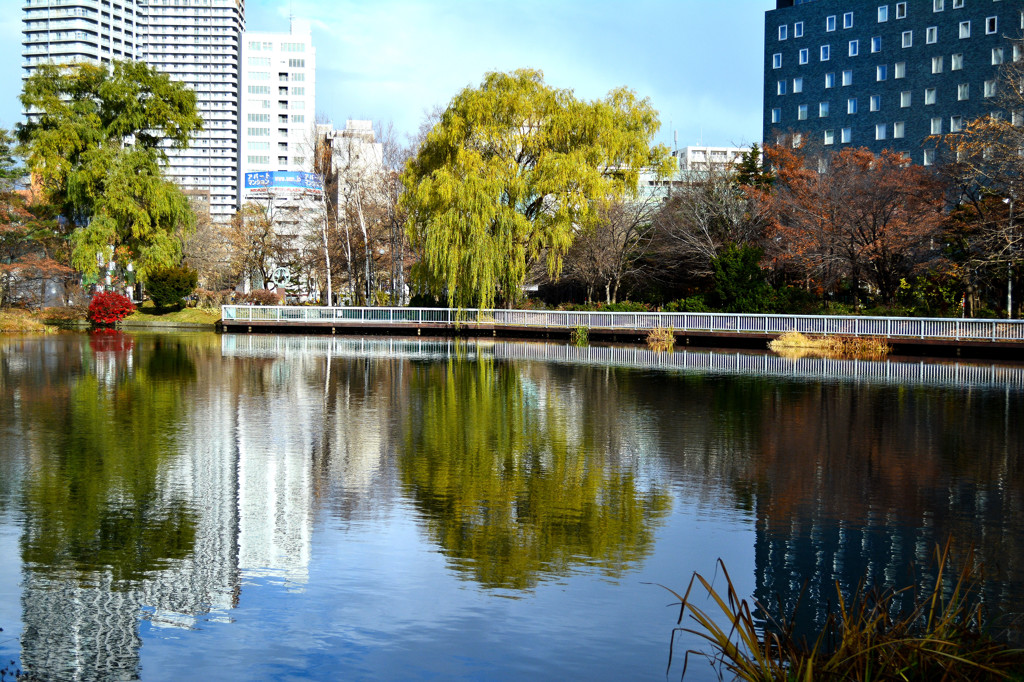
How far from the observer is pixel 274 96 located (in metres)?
132

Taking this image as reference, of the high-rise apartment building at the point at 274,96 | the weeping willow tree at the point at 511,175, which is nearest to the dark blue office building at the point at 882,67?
the weeping willow tree at the point at 511,175

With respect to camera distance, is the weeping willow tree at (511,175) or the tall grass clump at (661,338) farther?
the weeping willow tree at (511,175)

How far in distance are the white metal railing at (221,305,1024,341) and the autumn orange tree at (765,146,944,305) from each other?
4094 mm

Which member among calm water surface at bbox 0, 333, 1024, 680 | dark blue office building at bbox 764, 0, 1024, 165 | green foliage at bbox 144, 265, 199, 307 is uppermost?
dark blue office building at bbox 764, 0, 1024, 165

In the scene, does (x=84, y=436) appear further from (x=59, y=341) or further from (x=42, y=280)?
(x=42, y=280)

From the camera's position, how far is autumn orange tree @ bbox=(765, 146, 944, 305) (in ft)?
126

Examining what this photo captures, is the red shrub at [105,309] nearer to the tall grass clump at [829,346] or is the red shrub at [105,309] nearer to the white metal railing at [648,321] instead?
the white metal railing at [648,321]

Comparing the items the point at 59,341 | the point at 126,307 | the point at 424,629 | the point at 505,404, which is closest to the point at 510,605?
the point at 424,629

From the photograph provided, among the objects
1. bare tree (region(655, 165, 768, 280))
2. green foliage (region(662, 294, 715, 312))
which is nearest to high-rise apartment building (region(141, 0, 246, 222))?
bare tree (region(655, 165, 768, 280))

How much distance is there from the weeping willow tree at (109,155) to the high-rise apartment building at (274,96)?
78.3 metres

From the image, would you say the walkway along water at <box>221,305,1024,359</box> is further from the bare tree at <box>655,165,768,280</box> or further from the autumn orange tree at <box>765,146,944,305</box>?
the bare tree at <box>655,165,768,280</box>

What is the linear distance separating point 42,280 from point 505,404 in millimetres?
44714

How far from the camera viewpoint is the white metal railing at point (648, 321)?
33.0m

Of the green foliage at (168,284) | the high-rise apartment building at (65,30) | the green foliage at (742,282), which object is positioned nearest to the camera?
the green foliage at (742,282)
